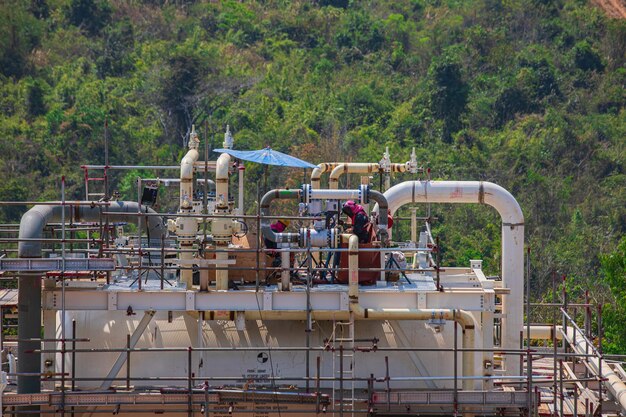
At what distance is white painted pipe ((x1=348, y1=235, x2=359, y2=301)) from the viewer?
30.8 meters

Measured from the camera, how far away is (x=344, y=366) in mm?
31562

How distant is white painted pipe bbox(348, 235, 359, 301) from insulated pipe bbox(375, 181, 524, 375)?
373 centimetres

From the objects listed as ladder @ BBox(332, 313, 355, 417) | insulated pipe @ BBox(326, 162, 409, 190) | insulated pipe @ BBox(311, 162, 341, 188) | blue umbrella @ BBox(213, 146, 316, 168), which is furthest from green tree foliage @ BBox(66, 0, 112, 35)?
ladder @ BBox(332, 313, 355, 417)

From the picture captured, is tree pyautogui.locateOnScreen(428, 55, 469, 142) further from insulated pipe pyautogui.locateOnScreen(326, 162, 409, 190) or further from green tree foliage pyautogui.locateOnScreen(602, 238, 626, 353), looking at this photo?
insulated pipe pyautogui.locateOnScreen(326, 162, 409, 190)

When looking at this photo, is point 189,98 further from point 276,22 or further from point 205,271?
point 205,271

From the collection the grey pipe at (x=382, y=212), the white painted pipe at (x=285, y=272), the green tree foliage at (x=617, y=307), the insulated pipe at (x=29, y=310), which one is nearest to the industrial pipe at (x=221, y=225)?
the white painted pipe at (x=285, y=272)

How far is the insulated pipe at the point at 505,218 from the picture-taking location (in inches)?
1312

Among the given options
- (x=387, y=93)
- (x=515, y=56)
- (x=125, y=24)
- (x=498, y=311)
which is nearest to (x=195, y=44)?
(x=125, y=24)

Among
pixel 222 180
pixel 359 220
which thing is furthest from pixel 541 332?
pixel 222 180

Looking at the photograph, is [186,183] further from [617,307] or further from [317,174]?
[617,307]

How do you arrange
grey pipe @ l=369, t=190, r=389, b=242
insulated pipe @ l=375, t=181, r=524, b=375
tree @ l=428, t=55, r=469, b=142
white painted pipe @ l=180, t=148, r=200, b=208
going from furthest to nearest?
tree @ l=428, t=55, r=469, b=142
insulated pipe @ l=375, t=181, r=524, b=375
grey pipe @ l=369, t=190, r=389, b=242
white painted pipe @ l=180, t=148, r=200, b=208

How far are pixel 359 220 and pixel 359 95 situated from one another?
4502 centimetres

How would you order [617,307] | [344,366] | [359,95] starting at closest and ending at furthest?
[344,366] → [617,307] → [359,95]

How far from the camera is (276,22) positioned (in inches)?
3388
